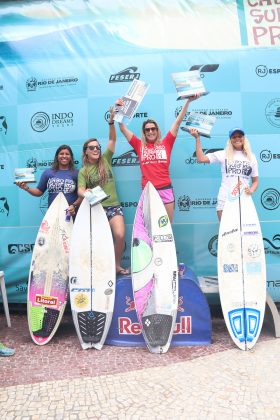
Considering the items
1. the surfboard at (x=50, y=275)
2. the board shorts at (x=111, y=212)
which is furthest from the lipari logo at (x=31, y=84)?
the board shorts at (x=111, y=212)

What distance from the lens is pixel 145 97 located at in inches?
135

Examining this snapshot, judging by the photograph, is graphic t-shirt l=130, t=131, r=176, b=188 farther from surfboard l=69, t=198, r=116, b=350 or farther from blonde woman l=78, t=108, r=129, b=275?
surfboard l=69, t=198, r=116, b=350

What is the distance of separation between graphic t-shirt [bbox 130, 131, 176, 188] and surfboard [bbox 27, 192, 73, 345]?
811mm

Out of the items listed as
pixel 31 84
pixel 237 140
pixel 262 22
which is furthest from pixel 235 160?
pixel 31 84

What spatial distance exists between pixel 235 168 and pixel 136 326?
5.15 ft

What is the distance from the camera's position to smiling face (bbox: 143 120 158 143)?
294cm

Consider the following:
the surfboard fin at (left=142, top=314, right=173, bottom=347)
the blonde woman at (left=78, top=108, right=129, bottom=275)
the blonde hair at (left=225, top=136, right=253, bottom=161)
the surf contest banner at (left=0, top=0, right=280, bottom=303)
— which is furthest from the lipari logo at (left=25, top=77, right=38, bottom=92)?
the surfboard fin at (left=142, top=314, right=173, bottom=347)

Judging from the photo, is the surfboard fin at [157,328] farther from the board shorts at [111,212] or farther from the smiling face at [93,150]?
the smiling face at [93,150]

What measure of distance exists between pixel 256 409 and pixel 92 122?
2.84 meters

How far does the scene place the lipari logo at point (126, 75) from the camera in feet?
11.2

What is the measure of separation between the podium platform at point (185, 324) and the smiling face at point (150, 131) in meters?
1.24

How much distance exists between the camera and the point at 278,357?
2.34 m

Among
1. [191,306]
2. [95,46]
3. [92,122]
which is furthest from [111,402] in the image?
[95,46]

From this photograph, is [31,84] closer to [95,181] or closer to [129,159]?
[129,159]
